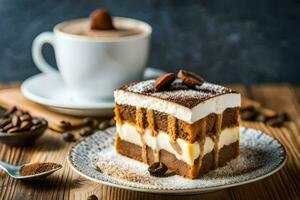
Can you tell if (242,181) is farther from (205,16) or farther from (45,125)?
(205,16)

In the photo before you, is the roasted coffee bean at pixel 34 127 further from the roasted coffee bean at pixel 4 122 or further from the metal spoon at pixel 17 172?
the metal spoon at pixel 17 172

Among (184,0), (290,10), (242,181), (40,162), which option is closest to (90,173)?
(40,162)

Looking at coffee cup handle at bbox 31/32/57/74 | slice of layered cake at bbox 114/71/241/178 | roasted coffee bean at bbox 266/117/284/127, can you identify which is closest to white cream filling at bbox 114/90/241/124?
slice of layered cake at bbox 114/71/241/178

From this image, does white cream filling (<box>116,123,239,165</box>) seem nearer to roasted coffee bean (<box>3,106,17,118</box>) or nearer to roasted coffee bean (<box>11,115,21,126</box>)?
roasted coffee bean (<box>11,115,21,126</box>)

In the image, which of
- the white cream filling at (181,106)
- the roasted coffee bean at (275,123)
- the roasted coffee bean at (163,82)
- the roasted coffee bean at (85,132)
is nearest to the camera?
the white cream filling at (181,106)

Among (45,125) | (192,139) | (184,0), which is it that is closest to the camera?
(192,139)

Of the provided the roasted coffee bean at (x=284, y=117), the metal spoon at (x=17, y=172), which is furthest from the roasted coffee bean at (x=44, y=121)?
the roasted coffee bean at (x=284, y=117)
